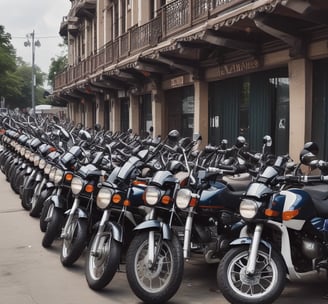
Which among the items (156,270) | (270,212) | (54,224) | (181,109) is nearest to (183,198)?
(156,270)

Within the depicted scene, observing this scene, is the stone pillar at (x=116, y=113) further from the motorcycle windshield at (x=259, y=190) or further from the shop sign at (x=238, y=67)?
the motorcycle windshield at (x=259, y=190)

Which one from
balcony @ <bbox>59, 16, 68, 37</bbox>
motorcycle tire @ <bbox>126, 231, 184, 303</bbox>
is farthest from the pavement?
balcony @ <bbox>59, 16, 68, 37</bbox>

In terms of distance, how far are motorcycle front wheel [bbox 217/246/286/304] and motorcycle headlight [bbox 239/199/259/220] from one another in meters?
0.25

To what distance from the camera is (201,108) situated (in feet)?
46.4

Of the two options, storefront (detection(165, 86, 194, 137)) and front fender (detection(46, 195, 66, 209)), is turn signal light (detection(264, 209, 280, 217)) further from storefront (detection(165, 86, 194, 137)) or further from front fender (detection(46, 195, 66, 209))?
storefront (detection(165, 86, 194, 137))

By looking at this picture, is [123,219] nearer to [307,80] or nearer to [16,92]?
[307,80]

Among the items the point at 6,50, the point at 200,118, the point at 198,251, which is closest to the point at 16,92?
the point at 6,50

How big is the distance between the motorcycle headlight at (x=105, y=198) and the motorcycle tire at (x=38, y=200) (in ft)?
9.77

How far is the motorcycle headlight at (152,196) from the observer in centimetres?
475

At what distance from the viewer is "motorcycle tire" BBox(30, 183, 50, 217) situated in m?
7.99

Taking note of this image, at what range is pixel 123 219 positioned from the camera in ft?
17.1

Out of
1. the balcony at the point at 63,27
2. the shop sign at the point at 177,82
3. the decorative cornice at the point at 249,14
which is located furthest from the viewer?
the balcony at the point at 63,27

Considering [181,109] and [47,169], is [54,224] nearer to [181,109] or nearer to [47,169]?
[47,169]

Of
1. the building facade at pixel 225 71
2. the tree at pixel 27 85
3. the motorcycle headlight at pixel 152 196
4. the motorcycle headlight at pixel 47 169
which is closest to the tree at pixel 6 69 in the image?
the tree at pixel 27 85
